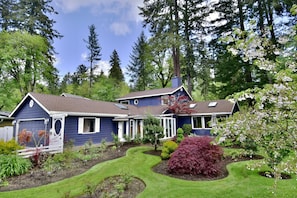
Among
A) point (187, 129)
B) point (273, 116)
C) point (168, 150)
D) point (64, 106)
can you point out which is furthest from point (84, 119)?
point (273, 116)

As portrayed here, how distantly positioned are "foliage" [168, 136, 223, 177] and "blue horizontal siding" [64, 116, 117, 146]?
771 cm

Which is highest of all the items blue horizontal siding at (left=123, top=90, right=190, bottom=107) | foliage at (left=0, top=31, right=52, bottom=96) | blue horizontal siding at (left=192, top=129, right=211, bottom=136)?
foliage at (left=0, top=31, right=52, bottom=96)

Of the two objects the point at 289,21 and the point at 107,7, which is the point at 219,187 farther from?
the point at 107,7

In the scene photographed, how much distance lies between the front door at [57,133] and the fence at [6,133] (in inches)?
140

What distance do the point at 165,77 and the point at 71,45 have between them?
16008mm

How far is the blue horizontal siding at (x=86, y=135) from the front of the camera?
12.3 meters

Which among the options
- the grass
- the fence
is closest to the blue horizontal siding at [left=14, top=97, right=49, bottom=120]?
the fence

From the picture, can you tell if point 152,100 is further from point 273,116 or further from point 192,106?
point 273,116

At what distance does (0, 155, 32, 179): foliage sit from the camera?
7.52 m

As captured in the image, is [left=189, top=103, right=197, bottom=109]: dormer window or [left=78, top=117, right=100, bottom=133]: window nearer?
[left=78, top=117, right=100, bottom=133]: window

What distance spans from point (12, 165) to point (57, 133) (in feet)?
14.1

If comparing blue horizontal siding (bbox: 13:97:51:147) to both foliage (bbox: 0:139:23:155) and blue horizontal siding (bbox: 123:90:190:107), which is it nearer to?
foliage (bbox: 0:139:23:155)

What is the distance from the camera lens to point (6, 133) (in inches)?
494

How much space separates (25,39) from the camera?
19.1 m
